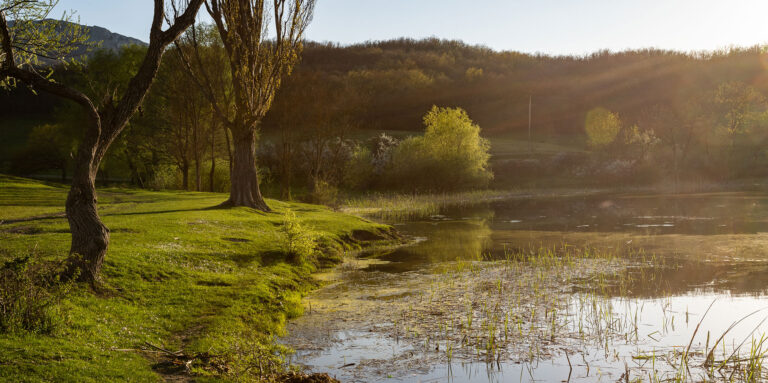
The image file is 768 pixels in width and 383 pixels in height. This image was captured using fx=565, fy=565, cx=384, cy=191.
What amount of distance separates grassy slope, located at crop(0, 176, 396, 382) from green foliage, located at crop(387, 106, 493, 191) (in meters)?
37.9

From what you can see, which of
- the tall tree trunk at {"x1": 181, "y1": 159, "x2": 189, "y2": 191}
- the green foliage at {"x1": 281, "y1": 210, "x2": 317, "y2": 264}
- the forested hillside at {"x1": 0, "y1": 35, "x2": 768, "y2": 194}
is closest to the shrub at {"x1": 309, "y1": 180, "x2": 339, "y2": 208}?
the forested hillside at {"x1": 0, "y1": 35, "x2": 768, "y2": 194}

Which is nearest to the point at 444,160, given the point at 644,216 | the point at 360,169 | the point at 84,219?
the point at 360,169

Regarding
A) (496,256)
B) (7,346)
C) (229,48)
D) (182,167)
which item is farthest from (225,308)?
(182,167)

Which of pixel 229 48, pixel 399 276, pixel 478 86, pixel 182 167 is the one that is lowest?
pixel 399 276

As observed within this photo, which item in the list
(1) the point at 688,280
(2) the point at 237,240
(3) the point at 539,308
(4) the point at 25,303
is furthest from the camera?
(2) the point at 237,240

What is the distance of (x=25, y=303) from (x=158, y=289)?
4405 millimetres

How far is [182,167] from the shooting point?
49562 mm

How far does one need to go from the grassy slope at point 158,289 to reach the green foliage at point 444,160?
1492 inches

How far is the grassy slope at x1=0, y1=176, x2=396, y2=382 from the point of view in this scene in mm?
8531

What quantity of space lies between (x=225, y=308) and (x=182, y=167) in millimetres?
39238

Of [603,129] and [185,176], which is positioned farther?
[603,129]

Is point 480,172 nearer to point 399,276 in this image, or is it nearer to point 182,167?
point 182,167

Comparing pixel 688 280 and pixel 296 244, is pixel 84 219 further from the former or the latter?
pixel 688 280

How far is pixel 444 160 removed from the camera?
63.9 m
